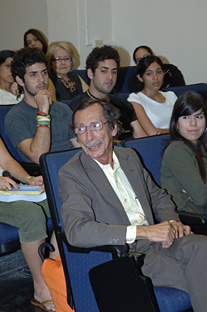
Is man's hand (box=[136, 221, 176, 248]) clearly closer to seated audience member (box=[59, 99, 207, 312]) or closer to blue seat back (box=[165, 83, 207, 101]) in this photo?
seated audience member (box=[59, 99, 207, 312])

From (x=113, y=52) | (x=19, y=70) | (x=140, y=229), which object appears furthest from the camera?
(x=113, y=52)

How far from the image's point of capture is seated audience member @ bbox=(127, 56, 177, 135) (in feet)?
12.5

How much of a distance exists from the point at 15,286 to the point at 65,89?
6.95ft

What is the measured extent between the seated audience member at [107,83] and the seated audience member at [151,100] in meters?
0.25

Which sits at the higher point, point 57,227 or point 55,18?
point 55,18

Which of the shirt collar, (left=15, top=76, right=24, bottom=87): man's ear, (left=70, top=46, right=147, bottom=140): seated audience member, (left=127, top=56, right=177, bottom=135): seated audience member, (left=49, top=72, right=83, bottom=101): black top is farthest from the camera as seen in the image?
(left=49, top=72, right=83, bottom=101): black top

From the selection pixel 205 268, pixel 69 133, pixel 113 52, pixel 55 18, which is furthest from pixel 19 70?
pixel 55 18

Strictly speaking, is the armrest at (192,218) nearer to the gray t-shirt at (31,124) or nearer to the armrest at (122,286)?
the armrest at (122,286)

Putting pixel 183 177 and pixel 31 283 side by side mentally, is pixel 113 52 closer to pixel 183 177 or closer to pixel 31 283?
pixel 183 177

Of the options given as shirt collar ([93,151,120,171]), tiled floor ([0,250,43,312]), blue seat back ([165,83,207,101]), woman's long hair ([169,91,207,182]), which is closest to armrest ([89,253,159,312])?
shirt collar ([93,151,120,171])

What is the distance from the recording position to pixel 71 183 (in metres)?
1.84

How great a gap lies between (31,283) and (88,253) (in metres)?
1.06

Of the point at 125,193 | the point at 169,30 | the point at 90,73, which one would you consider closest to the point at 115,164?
the point at 125,193

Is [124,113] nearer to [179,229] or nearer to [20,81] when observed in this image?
[20,81]
